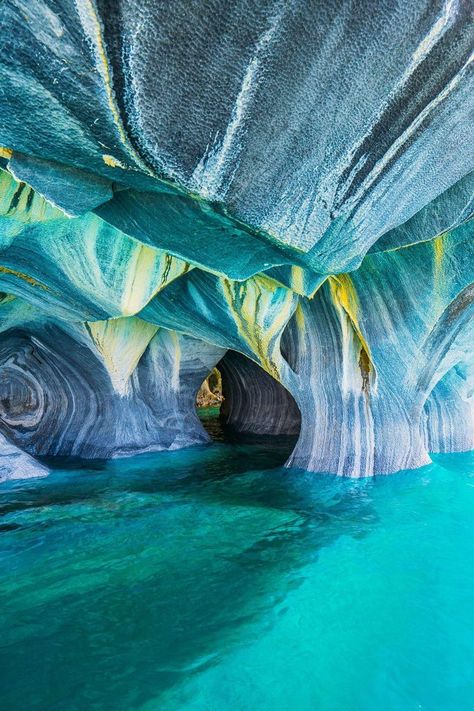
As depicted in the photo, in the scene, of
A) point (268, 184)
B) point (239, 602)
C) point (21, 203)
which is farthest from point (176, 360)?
point (268, 184)

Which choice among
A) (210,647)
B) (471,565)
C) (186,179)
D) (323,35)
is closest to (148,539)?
(210,647)

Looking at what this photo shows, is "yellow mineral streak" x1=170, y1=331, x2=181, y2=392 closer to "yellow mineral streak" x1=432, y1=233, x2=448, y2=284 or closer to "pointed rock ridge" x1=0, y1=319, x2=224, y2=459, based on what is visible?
"pointed rock ridge" x1=0, y1=319, x2=224, y2=459

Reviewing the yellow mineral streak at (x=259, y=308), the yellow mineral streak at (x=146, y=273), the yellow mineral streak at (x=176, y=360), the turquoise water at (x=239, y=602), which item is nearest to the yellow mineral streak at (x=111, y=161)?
the yellow mineral streak at (x=146, y=273)

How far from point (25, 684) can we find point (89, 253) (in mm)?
3493

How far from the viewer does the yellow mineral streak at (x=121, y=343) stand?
7.75 m

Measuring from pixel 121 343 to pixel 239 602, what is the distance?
19.1ft

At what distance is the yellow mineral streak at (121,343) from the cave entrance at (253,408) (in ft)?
10.5

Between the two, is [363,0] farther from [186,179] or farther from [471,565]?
[471,565]

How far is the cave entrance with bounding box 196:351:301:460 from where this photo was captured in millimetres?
11545

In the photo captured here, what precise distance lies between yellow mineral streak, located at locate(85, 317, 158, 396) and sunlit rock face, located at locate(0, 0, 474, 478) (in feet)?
5.08

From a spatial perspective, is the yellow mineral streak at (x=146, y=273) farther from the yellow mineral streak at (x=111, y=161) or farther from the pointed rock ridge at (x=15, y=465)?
the pointed rock ridge at (x=15, y=465)

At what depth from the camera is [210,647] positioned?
2.35 meters

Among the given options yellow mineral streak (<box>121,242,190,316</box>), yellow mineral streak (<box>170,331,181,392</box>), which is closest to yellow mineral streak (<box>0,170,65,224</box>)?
yellow mineral streak (<box>121,242,190,316</box>)

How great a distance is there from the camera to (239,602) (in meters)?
2.80
